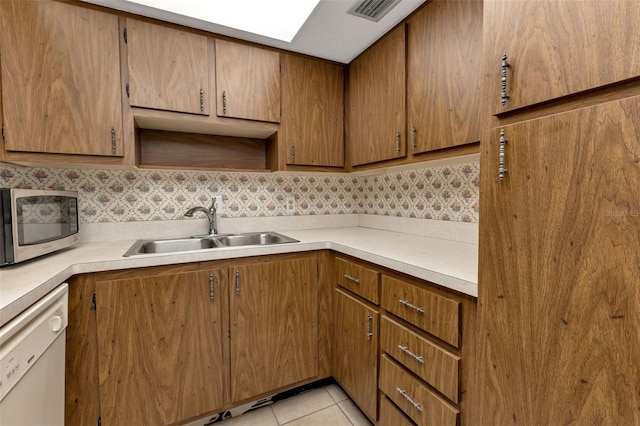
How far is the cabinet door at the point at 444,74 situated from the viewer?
1176 millimetres

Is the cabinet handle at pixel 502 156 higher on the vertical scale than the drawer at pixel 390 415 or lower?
higher

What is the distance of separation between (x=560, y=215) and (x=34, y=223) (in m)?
1.83

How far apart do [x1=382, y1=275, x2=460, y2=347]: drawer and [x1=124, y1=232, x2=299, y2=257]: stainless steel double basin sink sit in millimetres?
670

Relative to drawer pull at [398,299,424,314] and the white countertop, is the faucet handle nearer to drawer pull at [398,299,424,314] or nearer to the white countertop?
the white countertop

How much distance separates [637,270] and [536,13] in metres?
0.61

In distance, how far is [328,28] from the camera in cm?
161

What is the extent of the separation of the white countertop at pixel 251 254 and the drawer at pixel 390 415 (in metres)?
0.62

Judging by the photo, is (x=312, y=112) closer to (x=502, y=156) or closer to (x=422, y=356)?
(x=502, y=156)

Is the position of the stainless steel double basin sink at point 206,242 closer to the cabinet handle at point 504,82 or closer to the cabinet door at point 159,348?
the cabinet door at point 159,348

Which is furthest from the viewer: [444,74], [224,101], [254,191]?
[254,191]

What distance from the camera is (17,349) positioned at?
28.0 inches

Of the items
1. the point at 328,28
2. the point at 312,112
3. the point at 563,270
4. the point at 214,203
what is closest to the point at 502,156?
the point at 563,270

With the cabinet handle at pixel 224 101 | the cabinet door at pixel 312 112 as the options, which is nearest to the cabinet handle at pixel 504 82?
A: the cabinet door at pixel 312 112

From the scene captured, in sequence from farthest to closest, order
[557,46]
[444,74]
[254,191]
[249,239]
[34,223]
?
[254,191], [249,239], [444,74], [34,223], [557,46]
